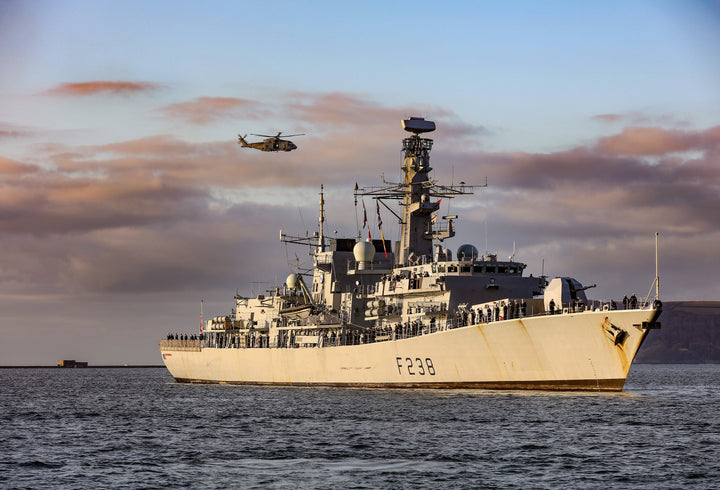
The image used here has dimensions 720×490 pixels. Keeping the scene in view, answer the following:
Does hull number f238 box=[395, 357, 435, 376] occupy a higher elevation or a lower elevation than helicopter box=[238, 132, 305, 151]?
lower

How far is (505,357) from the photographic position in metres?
41.3

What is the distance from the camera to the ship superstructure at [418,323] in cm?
3903

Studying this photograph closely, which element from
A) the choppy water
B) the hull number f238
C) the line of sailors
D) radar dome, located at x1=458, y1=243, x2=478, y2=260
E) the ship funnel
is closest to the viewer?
the choppy water

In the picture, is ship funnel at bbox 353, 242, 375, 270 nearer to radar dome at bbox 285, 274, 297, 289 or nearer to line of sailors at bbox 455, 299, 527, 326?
radar dome at bbox 285, 274, 297, 289

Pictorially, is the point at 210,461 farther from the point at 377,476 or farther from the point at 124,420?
the point at 124,420

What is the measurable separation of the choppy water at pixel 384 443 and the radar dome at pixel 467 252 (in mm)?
9736

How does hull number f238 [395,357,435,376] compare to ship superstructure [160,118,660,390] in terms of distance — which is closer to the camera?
ship superstructure [160,118,660,390]

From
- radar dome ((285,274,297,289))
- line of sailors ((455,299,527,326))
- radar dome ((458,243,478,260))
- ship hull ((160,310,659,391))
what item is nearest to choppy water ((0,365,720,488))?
ship hull ((160,310,659,391))

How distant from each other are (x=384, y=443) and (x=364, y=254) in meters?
30.1

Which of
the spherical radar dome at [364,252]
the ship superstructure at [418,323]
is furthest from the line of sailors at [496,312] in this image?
the spherical radar dome at [364,252]

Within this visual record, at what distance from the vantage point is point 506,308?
4169cm

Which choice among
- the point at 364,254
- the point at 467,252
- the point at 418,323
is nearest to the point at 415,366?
the point at 418,323

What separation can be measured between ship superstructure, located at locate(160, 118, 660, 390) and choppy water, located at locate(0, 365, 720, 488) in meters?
1.65

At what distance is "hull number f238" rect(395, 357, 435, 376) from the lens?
45219mm
